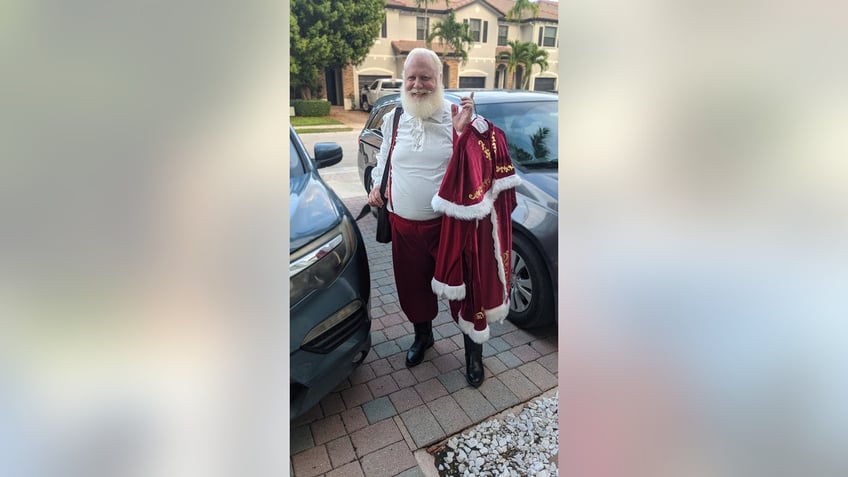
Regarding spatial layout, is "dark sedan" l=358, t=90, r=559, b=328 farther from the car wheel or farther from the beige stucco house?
the beige stucco house

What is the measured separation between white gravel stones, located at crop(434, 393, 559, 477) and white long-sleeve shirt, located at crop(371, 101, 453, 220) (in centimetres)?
100

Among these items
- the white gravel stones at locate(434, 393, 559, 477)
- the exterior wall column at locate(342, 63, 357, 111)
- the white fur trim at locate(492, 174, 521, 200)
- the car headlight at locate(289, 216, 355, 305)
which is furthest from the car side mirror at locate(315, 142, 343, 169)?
the exterior wall column at locate(342, 63, 357, 111)

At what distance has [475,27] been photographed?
23.5 ft

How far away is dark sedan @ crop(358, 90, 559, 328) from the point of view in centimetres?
239

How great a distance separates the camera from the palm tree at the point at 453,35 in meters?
4.49

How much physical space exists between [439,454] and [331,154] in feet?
6.62

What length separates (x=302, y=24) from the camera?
31.7 inches

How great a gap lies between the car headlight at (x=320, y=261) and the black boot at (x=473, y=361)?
820mm

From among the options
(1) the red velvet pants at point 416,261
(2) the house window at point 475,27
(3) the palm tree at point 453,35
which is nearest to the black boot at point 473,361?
(1) the red velvet pants at point 416,261

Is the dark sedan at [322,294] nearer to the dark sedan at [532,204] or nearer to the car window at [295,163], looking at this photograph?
the car window at [295,163]
